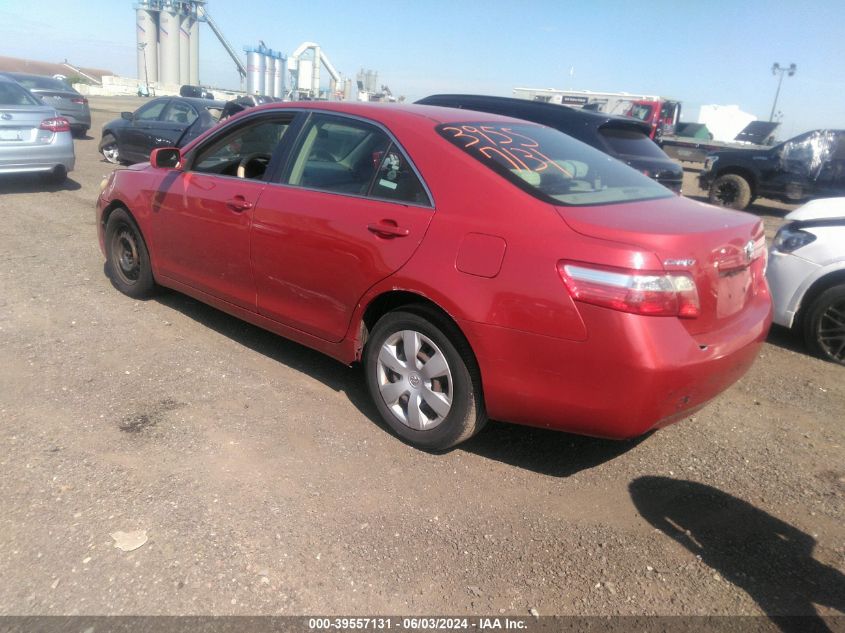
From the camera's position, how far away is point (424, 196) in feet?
10.9

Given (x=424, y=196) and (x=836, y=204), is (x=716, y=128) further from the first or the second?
(x=424, y=196)

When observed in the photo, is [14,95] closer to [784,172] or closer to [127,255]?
[127,255]

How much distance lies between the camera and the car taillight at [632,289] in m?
2.66

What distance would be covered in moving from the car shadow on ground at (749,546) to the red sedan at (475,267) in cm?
48

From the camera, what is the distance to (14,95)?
31.4ft

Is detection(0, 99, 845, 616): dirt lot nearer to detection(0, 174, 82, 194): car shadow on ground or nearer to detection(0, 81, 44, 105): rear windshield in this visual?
detection(0, 81, 44, 105): rear windshield

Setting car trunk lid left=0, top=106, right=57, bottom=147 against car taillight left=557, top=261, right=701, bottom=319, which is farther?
car trunk lid left=0, top=106, right=57, bottom=147

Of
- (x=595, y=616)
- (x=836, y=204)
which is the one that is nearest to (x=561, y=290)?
(x=595, y=616)

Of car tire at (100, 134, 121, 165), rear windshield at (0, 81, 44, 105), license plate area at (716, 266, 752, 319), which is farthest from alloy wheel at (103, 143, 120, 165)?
license plate area at (716, 266, 752, 319)

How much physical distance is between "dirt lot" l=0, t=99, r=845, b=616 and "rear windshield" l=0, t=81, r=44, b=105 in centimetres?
638

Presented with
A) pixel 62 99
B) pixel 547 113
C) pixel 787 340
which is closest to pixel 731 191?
pixel 547 113

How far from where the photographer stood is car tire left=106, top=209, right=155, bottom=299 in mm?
5184

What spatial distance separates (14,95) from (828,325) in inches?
410

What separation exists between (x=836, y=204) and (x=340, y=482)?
4584 mm
